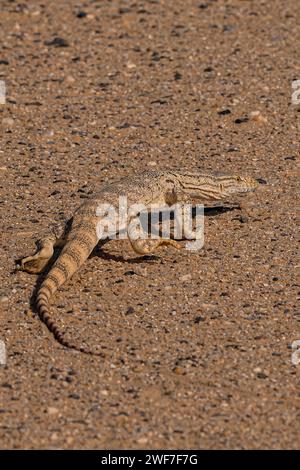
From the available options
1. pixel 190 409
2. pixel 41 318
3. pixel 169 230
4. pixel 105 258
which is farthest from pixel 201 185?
pixel 190 409

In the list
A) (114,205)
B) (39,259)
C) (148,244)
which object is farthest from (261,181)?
(39,259)

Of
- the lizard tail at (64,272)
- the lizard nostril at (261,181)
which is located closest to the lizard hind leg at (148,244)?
the lizard tail at (64,272)

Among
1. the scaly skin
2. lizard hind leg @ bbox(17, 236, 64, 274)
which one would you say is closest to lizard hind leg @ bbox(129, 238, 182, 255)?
the scaly skin

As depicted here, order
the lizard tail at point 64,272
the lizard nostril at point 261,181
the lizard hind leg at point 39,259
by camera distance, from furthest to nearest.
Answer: the lizard nostril at point 261,181 < the lizard hind leg at point 39,259 < the lizard tail at point 64,272

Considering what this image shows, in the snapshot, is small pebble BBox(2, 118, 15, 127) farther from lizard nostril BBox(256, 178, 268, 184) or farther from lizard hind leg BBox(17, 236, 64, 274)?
lizard hind leg BBox(17, 236, 64, 274)

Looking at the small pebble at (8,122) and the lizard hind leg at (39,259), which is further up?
the small pebble at (8,122)

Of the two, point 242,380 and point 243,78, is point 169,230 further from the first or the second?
point 243,78

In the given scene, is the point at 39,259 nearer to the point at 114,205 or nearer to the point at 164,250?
the point at 114,205

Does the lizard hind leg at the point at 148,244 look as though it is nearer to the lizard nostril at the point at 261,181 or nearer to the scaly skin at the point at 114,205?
the scaly skin at the point at 114,205
